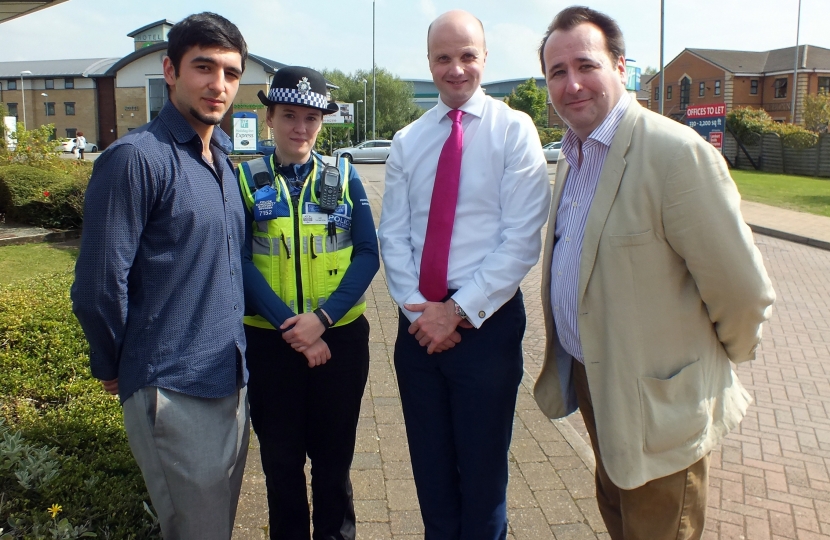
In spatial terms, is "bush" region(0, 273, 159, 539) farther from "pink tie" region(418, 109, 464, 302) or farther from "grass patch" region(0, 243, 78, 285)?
"grass patch" region(0, 243, 78, 285)

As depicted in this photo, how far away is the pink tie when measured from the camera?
2.52m

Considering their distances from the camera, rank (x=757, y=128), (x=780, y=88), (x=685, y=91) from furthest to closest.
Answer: (x=685, y=91), (x=780, y=88), (x=757, y=128)

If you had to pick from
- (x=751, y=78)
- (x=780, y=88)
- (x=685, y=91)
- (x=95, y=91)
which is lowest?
(x=95, y=91)

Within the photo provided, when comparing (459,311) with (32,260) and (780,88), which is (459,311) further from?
(780,88)

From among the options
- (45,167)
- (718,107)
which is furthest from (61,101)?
(718,107)

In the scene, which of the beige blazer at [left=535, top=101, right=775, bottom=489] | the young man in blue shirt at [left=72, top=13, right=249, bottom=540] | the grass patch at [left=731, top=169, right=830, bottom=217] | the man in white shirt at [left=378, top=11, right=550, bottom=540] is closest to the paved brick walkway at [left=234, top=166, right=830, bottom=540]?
the man in white shirt at [left=378, top=11, right=550, bottom=540]

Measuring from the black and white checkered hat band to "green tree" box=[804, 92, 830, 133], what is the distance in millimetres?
43303

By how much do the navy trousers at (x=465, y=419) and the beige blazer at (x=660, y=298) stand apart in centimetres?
37

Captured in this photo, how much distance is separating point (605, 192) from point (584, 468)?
2293 mm

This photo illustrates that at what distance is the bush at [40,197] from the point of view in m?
12.3

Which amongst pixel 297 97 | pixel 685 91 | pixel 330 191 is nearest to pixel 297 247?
pixel 330 191

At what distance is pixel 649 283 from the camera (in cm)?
220

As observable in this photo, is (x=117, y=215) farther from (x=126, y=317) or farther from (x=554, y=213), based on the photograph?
(x=554, y=213)

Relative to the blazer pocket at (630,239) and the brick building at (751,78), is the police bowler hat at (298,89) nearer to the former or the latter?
the blazer pocket at (630,239)
